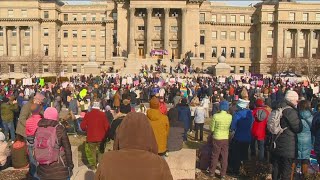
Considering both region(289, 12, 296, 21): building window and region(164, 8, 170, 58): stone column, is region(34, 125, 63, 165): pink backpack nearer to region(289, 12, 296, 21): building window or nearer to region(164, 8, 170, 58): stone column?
region(164, 8, 170, 58): stone column

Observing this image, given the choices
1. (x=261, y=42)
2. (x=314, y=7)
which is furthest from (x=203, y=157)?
(x=314, y=7)

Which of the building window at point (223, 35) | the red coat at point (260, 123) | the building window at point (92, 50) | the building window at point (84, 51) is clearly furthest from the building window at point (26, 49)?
the red coat at point (260, 123)

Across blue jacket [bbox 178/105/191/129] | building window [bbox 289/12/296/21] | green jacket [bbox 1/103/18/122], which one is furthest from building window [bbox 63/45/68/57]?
blue jacket [bbox 178/105/191/129]

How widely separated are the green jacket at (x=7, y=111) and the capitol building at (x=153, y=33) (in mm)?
56027

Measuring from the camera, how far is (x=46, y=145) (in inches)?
264

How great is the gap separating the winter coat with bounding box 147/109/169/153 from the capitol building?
2449 inches

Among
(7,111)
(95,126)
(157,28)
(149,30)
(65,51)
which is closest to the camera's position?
(95,126)

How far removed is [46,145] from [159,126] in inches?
118

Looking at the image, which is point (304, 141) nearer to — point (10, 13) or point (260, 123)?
point (260, 123)

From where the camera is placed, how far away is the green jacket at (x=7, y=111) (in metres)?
15.1

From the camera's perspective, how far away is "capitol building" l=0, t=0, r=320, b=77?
7825 cm

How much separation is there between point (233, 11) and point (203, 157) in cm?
8196

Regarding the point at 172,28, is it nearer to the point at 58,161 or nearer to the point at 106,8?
the point at 106,8

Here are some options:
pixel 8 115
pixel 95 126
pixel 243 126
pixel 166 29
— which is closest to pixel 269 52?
pixel 166 29
